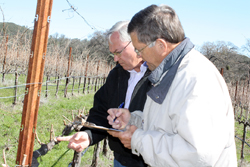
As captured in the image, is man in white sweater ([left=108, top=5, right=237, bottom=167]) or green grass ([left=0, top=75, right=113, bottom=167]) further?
green grass ([left=0, top=75, right=113, bottom=167])

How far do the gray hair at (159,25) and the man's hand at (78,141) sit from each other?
3.27ft

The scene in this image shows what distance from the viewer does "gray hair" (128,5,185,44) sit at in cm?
113

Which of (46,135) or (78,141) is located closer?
(78,141)

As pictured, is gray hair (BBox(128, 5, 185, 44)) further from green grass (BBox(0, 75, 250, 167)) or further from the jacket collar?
green grass (BBox(0, 75, 250, 167))

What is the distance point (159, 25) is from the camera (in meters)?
1.13

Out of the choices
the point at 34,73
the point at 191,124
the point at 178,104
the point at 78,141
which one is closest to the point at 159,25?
the point at 178,104

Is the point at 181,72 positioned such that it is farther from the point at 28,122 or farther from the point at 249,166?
the point at 249,166

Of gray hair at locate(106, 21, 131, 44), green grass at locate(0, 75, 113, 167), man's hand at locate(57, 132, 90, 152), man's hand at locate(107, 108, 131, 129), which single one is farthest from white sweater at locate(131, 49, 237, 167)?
green grass at locate(0, 75, 113, 167)

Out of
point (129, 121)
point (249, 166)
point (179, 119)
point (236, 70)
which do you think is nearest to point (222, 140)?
point (179, 119)

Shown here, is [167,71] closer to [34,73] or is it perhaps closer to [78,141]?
[78,141]

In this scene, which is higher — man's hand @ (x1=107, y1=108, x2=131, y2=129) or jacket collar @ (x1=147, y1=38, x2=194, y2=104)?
jacket collar @ (x1=147, y1=38, x2=194, y2=104)

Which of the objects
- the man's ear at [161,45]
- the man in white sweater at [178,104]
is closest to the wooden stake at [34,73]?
the man in white sweater at [178,104]

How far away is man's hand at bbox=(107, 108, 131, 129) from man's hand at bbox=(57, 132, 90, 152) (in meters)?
0.33

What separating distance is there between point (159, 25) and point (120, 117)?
2.60 feet
